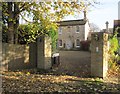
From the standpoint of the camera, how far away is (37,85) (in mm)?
8953

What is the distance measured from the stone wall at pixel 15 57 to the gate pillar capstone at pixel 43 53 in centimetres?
68

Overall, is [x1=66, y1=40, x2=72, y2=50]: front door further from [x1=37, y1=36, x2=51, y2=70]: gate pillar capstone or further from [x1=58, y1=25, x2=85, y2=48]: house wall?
[x1=37, y1=36, x2=51, y2=70]: gate pillar capstone

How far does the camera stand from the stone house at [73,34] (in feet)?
159

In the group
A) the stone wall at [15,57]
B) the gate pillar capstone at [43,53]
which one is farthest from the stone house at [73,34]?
the stone wall at [15,57]

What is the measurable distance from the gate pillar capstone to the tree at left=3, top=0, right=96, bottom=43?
0.83 meters

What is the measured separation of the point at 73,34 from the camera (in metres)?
49.4

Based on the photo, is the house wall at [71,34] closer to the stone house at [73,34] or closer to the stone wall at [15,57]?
the stone house at [73,34]

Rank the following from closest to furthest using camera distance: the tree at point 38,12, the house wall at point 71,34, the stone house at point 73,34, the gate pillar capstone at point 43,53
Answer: the tree at point 38,12, the gate pillar capstone at point 43,53, the stone house at point 73,34, the house wall at point 71,34

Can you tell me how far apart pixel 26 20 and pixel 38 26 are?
84cm

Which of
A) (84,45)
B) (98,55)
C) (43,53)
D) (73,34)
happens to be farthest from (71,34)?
(98,55)

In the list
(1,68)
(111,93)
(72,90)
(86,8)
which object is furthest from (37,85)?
(86,8)

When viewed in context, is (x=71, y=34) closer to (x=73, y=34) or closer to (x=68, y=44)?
(x=73, y=34)

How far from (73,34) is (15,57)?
35.9m

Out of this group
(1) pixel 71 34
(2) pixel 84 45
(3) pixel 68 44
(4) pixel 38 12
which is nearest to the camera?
(4) pixel 38 12
